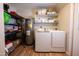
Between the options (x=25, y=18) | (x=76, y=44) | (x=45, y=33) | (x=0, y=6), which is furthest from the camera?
(x=25, y=18)

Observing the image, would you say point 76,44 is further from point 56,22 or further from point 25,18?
point 25,18

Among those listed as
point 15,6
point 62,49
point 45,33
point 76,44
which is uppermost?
point 15,6

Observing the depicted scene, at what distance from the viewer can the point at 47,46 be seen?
407 centimetres

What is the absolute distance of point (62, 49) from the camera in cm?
407

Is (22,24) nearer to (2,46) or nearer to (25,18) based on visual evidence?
(25,18)

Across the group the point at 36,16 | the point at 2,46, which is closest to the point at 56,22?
the point at 36,16

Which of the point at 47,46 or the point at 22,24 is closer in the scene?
the point at 47,46

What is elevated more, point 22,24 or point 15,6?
point 15,6

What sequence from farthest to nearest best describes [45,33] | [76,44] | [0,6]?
1. [45,33]
2. [76,44]
3. [0,6]

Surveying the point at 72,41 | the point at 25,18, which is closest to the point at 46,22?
the point at 25,18

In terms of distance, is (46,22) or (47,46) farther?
(46,22)

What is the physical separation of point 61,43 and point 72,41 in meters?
0.63

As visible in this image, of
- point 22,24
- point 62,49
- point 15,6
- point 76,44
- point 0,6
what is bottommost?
point 62,49

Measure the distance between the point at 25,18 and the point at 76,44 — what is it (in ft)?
9.46
